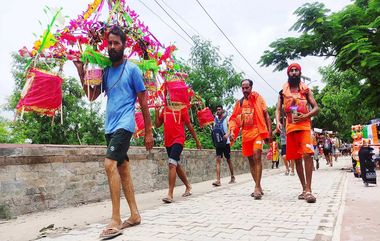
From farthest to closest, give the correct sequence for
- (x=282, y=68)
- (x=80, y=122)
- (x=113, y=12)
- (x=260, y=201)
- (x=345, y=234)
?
(x=80, y=122) < (x=282, y=68) < (x=260, y=201) < (x=113, y=12) < (x=345, y=234)

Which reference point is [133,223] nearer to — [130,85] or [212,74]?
[130,85]

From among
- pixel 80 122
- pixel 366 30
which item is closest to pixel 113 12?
pixel 366 30

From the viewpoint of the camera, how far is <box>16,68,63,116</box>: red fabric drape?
157 inches

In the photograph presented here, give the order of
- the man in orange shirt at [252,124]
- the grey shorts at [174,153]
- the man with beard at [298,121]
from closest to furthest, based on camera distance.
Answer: the man with beard at [298,121], the grey shorts at [174,153], the man in orange shirt at [252,124]

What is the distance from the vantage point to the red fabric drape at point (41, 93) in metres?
3.99

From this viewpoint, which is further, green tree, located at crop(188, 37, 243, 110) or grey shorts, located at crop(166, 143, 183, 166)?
green tree, located at crop(188, 37, 243, 110)

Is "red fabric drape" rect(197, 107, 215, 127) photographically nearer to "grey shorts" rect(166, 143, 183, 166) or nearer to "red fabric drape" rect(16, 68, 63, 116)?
"grey shorts" rect(166, 143, 183, 166)

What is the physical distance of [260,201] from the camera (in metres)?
5.70

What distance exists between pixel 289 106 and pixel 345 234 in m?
2.77

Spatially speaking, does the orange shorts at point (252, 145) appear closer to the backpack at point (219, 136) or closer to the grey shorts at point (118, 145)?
the backpack at point (219, 136)

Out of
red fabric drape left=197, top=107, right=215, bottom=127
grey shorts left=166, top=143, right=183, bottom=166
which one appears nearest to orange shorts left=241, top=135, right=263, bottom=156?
grey shorts left=166, top=143, right=183, bottom=166

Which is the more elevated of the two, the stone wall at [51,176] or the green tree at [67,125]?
the green tree at [67,125]

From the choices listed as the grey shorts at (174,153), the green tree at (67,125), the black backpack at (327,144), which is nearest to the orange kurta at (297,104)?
the grey shorts at (174,153)

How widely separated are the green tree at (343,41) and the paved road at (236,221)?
741cm
